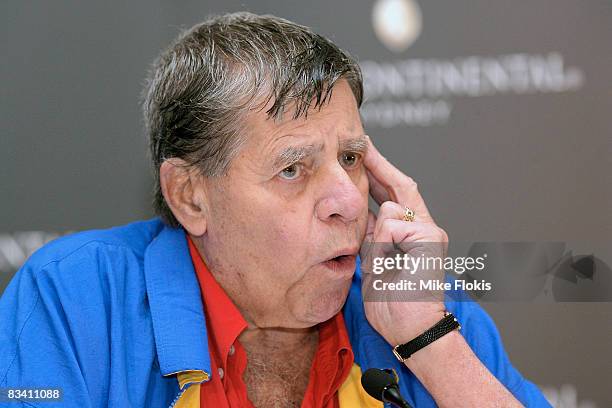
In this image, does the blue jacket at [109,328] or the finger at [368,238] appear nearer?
the blue jacket at [109,328]

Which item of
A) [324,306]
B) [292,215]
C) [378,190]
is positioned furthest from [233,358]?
[378,190]

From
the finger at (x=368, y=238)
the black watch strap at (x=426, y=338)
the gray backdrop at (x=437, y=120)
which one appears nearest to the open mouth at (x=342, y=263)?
the finger at (x=368, y=238)

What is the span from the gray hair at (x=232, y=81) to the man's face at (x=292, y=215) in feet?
0.13

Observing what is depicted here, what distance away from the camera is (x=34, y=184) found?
2576 millimetres

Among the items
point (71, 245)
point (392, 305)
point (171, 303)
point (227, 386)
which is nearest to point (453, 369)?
point (392, 305)

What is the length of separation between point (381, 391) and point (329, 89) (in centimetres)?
68

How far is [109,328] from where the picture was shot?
1569 mm

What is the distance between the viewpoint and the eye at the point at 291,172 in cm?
164

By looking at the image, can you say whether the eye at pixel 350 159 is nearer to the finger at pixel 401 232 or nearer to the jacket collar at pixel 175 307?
the finger at pixel 401 232

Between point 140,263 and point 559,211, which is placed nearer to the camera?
point 140,263

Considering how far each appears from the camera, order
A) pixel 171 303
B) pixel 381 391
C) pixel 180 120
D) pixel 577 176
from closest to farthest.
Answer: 1. pixel 381 391
2. pixel 171 303
3. pixel 180 120
4. pixel 577 176

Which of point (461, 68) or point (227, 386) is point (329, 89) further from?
point (461, 68)

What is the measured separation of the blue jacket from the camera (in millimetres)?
1468

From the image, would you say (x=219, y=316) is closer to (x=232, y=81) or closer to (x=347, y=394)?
(x=347, y=394)
